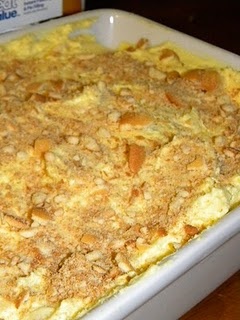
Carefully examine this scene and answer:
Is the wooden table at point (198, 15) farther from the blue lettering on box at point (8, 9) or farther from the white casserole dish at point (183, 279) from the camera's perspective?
the white casserole dish at point (183, 279)

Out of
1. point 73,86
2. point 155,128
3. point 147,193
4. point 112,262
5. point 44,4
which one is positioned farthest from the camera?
point 44,4

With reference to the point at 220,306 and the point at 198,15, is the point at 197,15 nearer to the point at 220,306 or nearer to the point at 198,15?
the point at 198,15

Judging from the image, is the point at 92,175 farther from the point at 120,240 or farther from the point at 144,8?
the point at 144,8

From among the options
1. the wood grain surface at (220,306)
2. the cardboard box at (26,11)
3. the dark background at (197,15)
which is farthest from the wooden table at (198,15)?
the wood grain surface at (220,306)

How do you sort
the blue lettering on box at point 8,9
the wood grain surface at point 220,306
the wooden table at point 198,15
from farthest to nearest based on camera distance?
the wooden table at point 198,15, the blue lettering on box at point 8,9, the wood grain surface at point 220,306

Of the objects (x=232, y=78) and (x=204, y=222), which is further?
(x=232, y=78)

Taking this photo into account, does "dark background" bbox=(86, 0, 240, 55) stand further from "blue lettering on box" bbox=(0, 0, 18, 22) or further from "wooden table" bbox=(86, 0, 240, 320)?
"blue lettering on box" bbox=(0, 0, 18, 22)

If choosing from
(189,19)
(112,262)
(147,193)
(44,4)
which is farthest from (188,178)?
(189,19)

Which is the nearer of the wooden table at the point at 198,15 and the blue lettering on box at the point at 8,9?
the blue lettering on box at the point at 8,9
